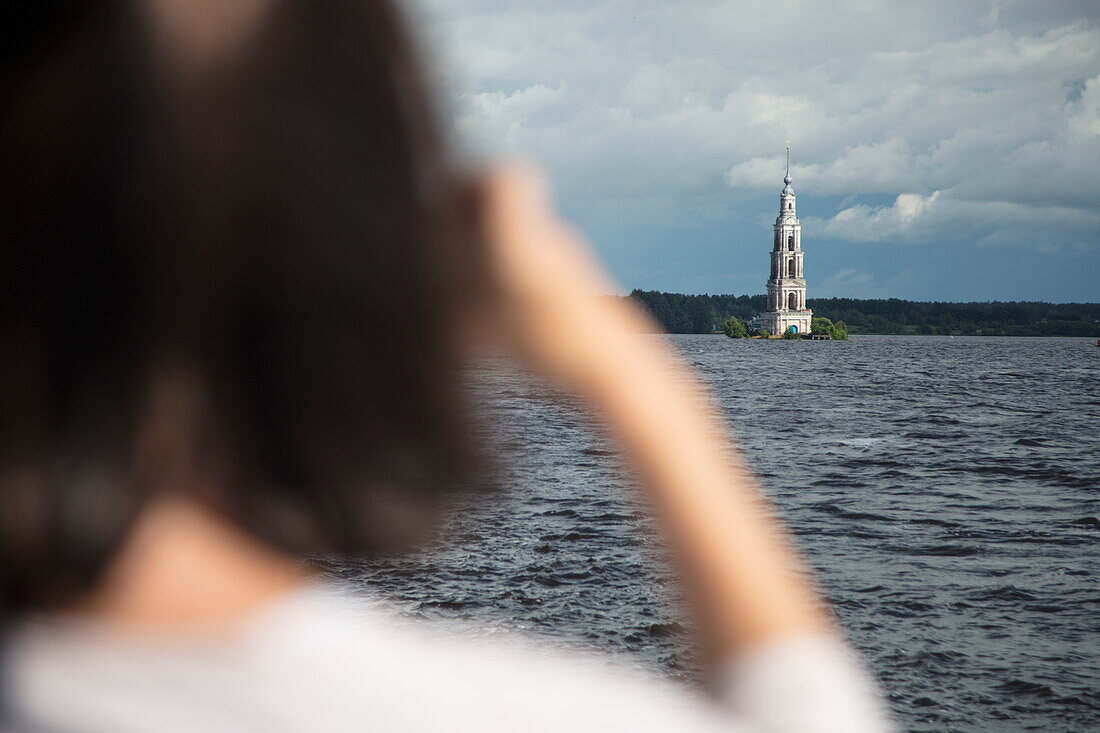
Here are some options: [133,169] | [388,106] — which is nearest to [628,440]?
[388,106]

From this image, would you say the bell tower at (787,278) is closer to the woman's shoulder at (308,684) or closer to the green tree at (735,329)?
the green tree at (735,329)

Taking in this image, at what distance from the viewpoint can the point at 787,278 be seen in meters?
157

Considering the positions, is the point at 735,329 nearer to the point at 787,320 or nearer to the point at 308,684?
the point at 787,320

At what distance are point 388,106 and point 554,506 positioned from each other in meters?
16.2

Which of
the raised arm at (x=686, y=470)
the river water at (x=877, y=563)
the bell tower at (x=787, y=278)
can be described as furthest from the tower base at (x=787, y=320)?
the raised arm at (x=686, y=470)

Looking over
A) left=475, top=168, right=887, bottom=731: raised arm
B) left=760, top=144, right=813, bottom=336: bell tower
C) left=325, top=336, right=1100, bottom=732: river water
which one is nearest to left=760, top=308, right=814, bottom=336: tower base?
left=760, top=144, right=813, bottom=336: bell tower

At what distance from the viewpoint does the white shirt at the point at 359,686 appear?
1078 mm

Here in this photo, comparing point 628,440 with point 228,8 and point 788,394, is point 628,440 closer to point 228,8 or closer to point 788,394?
point 228,8

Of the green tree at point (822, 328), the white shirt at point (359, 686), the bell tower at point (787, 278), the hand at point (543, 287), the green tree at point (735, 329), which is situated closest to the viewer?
Answer: the white shirt at point (359, 686)

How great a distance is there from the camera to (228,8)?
3.51 ft

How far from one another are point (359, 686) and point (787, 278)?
529ft

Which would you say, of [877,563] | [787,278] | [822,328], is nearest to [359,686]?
[877,563]

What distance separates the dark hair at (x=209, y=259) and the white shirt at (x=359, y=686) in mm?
119

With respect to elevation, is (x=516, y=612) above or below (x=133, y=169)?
below
